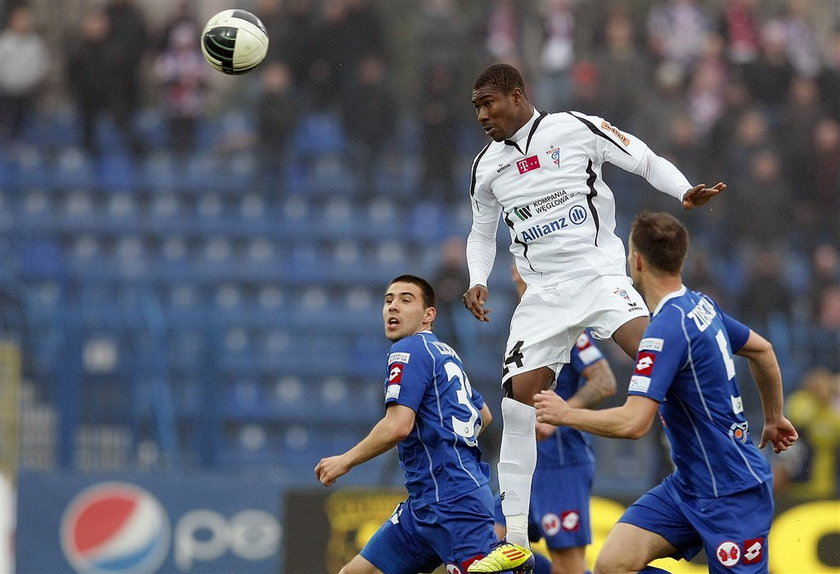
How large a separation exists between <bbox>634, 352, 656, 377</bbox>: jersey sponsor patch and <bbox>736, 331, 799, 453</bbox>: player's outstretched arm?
0.64 m

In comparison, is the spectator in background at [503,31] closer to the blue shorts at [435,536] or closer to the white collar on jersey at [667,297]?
the blue shorts at [435,536]

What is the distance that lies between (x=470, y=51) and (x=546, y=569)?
9.59m

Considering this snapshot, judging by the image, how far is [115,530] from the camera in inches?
420

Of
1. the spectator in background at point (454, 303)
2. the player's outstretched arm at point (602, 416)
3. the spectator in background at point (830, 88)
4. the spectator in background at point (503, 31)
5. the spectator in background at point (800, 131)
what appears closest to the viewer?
the player's outstretched arm at point (602, 416)

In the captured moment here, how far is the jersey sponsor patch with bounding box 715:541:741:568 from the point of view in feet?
17.6

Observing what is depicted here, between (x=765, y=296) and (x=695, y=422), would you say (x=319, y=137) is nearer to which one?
(x=765, y=296)

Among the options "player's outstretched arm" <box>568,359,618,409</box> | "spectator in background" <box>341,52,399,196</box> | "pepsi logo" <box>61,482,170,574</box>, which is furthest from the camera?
"spectator in background" <box>341,52,399,196</box>

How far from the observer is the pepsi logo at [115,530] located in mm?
10602

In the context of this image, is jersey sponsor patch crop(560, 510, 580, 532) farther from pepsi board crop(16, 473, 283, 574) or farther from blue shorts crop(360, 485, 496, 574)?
pepsi board crop(16, 473, 283, 574)

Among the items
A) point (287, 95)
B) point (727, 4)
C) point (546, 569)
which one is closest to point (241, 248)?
point (287, 95)

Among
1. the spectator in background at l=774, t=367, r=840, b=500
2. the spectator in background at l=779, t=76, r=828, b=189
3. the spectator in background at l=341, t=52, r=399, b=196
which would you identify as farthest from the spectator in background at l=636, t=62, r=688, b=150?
the spectator in background at l=774, t=367, r=840, b=500

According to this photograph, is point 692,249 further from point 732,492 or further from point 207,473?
point 732,492

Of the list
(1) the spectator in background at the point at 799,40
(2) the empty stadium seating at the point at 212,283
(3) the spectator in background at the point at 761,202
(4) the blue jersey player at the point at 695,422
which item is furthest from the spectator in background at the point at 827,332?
(4) the blue jersey player at the point at 695,422

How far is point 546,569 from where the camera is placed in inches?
260
